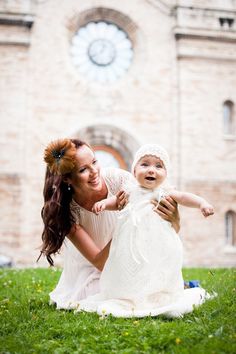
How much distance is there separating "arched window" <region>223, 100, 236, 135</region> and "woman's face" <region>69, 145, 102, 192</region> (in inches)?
560

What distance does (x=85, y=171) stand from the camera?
445 cm

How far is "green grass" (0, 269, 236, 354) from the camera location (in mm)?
3340

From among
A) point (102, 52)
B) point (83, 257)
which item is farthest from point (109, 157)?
point (83, 257)

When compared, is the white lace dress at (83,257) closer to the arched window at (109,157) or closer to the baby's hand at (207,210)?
the baby's hand at (207,210)

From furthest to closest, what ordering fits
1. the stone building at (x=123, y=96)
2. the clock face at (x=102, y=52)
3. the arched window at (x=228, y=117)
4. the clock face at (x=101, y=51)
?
the arched window at (x=228, y=117) < the clock face at (x=102, y=52) < the clock face at (x=101, y=51) < the stone building at (x=123, y=96)

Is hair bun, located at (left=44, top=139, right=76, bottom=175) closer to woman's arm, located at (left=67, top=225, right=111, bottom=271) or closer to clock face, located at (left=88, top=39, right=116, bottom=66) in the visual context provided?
woman's arm, located at (left=67, top=225, right=111, bottom=271)

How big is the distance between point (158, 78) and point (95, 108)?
2.54 meters

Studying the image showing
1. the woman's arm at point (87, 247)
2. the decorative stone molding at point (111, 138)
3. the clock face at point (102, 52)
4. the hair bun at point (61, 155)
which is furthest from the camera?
the clock face at point (102, 52)

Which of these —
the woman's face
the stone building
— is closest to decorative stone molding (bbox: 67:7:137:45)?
the stone building

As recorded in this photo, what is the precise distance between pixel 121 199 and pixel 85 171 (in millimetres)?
413

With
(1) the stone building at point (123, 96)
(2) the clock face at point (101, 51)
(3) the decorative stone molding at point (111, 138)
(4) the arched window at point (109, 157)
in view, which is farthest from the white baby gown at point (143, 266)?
(2) the clock face at point (101, 51)

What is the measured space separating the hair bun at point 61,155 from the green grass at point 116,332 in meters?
1.29

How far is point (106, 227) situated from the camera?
494 cm

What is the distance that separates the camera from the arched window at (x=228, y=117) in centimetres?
1806
